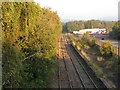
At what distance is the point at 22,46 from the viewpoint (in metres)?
6.03

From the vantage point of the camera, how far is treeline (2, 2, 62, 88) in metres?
4.34

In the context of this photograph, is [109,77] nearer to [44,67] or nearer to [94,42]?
[44,67]

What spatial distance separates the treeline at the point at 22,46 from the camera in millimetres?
4336

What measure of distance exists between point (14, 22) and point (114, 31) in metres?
34.0

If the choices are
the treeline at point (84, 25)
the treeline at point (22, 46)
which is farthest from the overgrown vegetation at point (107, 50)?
the treeline at point (84, 25)

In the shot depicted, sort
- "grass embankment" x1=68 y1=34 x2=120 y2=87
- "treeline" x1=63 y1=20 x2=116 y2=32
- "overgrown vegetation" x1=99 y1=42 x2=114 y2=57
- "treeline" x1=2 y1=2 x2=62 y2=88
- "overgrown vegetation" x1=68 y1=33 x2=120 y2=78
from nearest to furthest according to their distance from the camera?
"treeline" x1=2 y1=2 x2=62 y2=88 < "overgrown vegetation" x1=68 y1=33 x2=120 y2=78 < "grass embankment" x1=68 y1=34 x2=120 y2=87 < "overgrown vegetation" x1=99 y1=42 x2=114 y2=57 < "treeline" x1=63 y1=20 x2=116 y2=32

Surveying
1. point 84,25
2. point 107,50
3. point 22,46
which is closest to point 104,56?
point 107,50

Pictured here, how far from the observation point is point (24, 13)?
561 cm

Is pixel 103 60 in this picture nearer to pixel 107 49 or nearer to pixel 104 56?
pixel 104 56

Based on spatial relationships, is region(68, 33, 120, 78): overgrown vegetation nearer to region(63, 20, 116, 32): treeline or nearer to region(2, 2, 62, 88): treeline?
region(2, 2, 62, 88): treeline

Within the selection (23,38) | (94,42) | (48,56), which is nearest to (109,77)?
(48,56)

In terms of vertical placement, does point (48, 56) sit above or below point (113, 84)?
above

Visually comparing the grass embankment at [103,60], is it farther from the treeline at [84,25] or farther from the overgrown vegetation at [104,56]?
the treeline at [84,25]

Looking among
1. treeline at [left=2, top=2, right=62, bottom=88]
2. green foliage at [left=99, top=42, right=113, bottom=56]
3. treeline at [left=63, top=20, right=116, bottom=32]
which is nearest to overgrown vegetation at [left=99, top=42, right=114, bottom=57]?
green foliage at [left=99, top=42, right=113, bottom=56]
